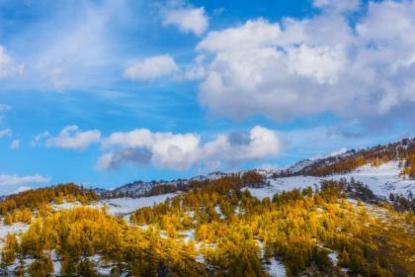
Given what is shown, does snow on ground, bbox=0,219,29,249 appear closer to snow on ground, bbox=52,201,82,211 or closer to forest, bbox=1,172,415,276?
forest, bbox=1,172,415,276

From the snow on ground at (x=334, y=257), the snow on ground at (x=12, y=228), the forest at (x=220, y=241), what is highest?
the snow on ground at (x=12, y=228)

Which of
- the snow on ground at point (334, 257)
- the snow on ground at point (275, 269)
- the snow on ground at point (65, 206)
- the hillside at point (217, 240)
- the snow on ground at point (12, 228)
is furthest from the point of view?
the snow on ground at point (65, 206)

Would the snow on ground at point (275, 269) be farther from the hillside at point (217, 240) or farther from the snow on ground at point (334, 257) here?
the snow on ground at point (334, 257)

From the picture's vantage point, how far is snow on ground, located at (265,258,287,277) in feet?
396

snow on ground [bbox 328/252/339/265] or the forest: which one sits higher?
the forest

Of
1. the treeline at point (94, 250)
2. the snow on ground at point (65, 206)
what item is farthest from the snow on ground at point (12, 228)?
the snow on ground at point (65, 206)

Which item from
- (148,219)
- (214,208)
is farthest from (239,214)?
(148,219)

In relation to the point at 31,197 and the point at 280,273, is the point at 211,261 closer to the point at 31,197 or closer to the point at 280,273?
the point at 280,273

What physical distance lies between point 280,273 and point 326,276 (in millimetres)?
9701

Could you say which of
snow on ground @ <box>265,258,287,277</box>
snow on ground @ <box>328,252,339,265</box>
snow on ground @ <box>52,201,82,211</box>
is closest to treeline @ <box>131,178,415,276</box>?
snow on ground @ <box>328,252,339,265</box>

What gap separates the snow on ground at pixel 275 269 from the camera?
12081 cm

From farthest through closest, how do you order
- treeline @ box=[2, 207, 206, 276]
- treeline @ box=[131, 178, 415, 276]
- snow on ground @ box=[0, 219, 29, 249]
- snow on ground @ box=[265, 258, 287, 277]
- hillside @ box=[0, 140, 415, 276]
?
1. snow on ground @ box=[0, 219, 29, 249]
2. treeline @ box=[131, 178, 415, 276]
3. snow on ground @ box=[265, 258, 287, 277]
4. hillside @ box=[0, 140, 415, 276]
5. treeline @ box=[2, 207, 206, 276]

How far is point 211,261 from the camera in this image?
12425 cm

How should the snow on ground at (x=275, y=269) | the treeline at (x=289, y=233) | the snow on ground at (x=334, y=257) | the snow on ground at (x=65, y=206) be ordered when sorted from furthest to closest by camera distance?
1. the snow on ground at (x=65, y=206)
2. the snow on ground at (x=334, y=257)
3. the treeline at (x=289, y=233)
4. the snow on ground at (x=275, y=269)
